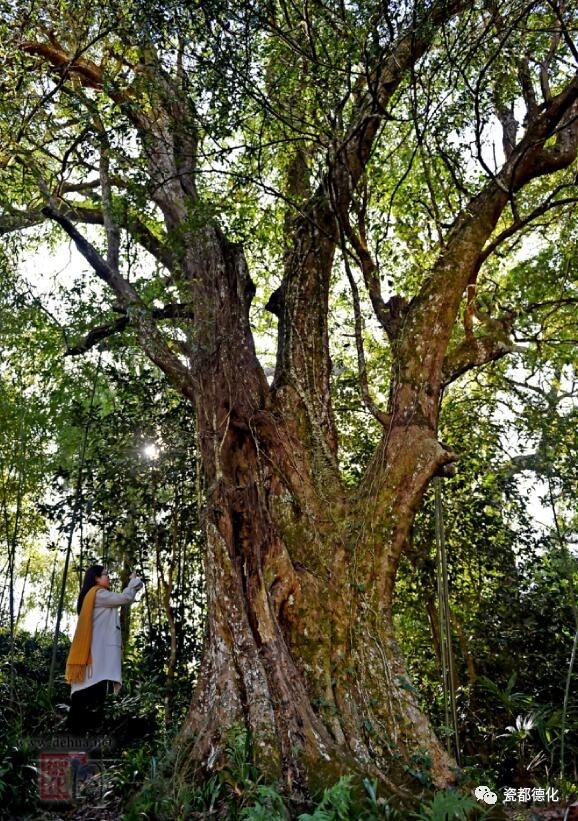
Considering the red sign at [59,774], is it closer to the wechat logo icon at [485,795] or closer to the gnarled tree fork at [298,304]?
the gnarled tree fork at [298,304]

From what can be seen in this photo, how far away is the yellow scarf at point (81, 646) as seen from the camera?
4559 mm

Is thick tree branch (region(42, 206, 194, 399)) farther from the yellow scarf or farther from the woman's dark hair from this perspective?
the yellow scarf

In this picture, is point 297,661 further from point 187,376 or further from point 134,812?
point 187,376

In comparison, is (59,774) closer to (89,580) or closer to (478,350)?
(89,580)

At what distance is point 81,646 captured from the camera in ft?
15.1

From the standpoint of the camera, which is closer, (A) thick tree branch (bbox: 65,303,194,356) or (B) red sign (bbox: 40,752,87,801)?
(B) red sign (bbox: 40,752,87,801)

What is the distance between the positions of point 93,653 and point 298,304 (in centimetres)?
317

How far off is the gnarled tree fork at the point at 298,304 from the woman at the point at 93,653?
3.53ft

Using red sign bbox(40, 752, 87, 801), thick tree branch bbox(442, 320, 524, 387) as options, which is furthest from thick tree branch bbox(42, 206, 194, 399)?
red sign bbox(40, 752, 87, 801)

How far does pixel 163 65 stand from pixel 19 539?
7.85 meters

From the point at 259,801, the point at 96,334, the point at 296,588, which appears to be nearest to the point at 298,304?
the point at 96,334

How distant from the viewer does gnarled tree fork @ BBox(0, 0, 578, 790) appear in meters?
3.78

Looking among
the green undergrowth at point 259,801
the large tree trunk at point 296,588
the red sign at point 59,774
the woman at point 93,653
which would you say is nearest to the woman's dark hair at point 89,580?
the woman at point 93,653

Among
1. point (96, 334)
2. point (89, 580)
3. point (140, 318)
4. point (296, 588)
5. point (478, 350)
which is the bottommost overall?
point (296, 588)
